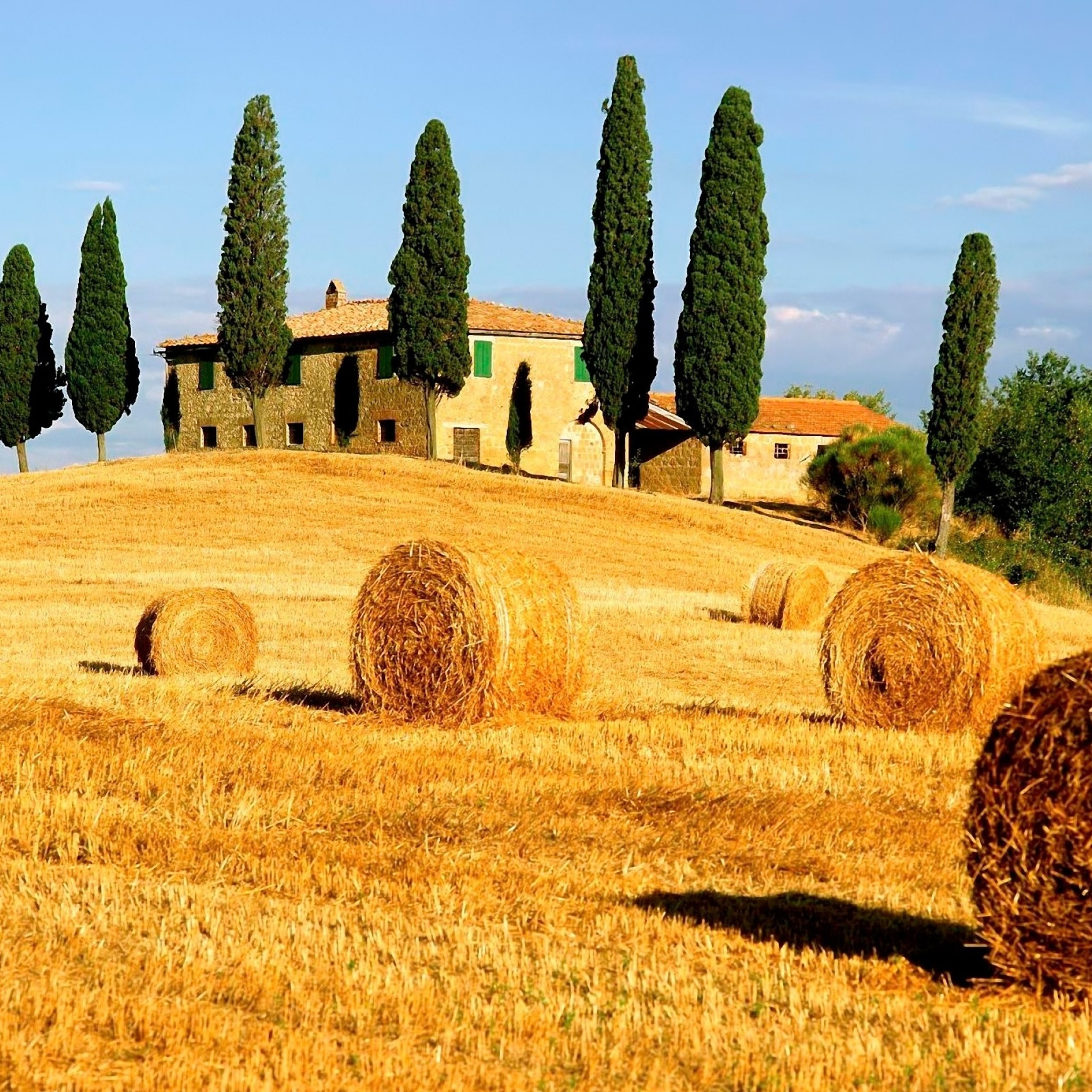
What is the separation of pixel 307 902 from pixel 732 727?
6.39m

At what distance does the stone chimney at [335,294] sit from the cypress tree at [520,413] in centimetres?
1414

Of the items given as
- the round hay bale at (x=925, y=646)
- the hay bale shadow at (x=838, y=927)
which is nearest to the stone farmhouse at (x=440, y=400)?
the round hay bale at (x=925, y=646)

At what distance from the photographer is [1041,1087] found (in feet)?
18.5

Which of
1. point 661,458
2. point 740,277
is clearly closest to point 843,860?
point 740,277

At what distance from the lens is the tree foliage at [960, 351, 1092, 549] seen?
178 feet

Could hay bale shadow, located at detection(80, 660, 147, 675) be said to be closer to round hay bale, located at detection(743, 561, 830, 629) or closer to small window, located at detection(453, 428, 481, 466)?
round hay bale, located at detection(743, 561, 830, 629)

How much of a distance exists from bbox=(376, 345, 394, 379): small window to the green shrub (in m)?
17.9

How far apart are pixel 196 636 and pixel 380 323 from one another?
41647 mm

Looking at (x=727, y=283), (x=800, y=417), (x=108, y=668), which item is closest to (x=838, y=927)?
(x=108, y=668)

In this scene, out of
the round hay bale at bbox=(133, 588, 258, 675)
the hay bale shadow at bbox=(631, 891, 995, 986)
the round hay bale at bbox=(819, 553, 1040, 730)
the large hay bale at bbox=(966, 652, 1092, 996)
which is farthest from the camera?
the round hay bale at bbox=(133, 588, 258, 675)

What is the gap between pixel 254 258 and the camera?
172 ft

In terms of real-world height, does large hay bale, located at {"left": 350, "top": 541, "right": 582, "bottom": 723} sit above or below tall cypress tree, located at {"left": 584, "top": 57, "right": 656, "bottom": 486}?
below

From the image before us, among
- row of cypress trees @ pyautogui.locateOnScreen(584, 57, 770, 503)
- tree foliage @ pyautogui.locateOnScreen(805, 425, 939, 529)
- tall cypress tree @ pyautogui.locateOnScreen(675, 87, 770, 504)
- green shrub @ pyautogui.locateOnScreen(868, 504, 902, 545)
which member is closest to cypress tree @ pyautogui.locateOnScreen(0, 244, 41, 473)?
row of cypress trees @ pyautogui.locateOnScreen(584, 57, 770, 503)

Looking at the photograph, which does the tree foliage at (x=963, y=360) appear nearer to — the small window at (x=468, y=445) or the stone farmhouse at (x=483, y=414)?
the stone farmhouse at (x=483, y=414)
